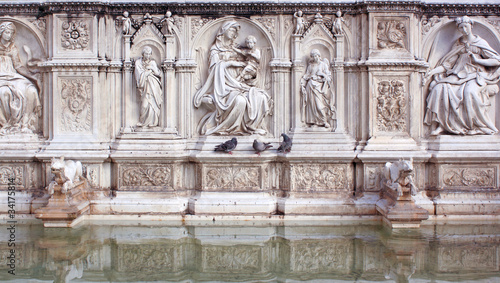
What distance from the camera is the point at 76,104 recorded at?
32.2ft

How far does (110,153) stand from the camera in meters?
9.83

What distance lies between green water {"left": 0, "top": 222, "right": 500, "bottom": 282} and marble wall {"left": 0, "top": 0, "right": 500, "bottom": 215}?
36.9 inches

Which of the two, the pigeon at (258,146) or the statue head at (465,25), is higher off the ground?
the statue head at (465,25)

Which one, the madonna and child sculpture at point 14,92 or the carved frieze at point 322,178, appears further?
the madonna and child sculpture at point 14,92

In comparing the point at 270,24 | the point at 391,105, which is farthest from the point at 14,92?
the point at 391,105

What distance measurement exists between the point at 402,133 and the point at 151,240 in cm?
530

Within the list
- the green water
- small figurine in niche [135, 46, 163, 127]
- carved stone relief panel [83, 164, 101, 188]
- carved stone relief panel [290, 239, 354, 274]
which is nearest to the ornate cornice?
small figurine in niche [135, 46, 163, 127]

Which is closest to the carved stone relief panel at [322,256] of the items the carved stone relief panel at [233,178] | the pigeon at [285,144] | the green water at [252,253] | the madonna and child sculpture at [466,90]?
the green water at [252,253]

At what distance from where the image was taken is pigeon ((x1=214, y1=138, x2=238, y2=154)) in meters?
9.41

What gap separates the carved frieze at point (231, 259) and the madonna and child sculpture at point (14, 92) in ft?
16.4

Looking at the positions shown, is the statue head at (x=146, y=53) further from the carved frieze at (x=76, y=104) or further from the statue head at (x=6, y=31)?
the statue head at (x=6, y=31)

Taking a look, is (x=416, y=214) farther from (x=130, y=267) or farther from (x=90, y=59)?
(x=90, y=59)

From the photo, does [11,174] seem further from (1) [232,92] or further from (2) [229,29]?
(2) [229,29]

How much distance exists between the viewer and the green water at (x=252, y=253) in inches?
263
